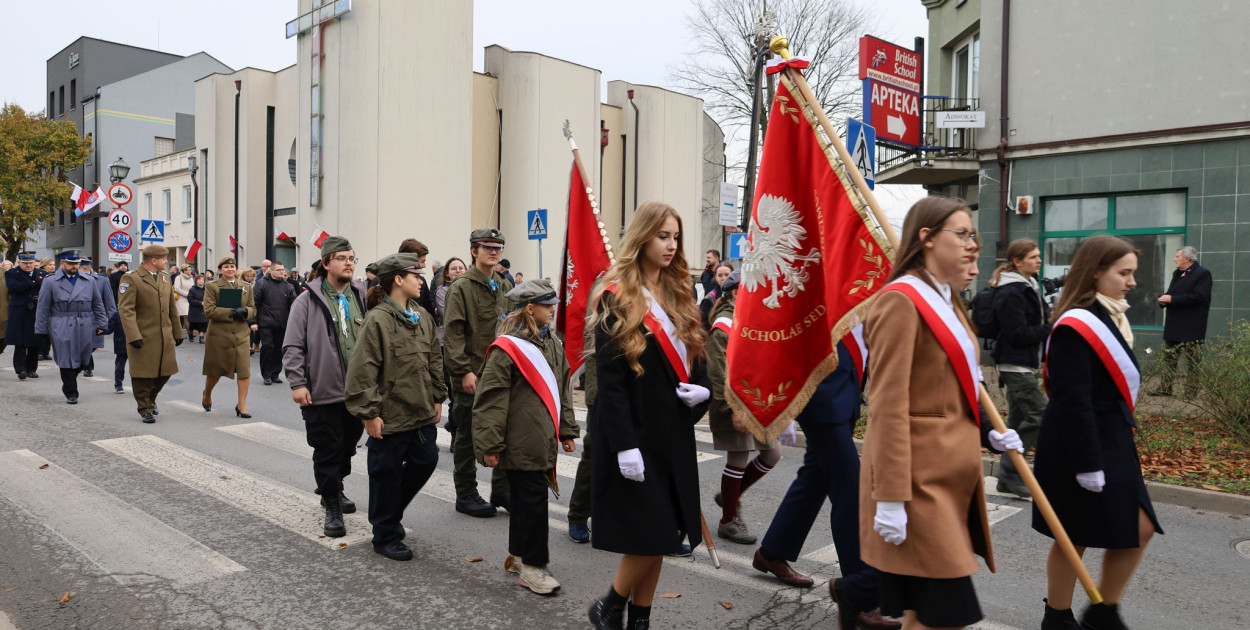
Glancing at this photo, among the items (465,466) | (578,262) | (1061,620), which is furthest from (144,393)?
(1061,620)

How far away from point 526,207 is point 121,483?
24363mm

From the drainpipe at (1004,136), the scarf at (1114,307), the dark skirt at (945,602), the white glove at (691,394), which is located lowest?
the dark skirt at (945,602)

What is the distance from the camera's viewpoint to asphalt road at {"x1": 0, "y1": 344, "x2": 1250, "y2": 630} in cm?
442

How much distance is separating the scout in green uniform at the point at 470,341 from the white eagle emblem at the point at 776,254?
100 inches

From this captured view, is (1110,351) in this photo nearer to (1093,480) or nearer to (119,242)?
(1093,480)

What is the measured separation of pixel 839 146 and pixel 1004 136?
46.0ft

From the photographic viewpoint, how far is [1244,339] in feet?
26.4

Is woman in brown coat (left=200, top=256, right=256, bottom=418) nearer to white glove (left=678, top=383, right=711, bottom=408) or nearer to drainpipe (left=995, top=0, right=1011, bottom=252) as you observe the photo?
white glove (left=678, top=383, right=711, bottom=408)

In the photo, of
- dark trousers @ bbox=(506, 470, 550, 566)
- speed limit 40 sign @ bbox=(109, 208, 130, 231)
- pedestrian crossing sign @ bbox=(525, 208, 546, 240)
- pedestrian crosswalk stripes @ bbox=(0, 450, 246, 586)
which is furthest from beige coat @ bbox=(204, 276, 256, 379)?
speed limit 40 sign @ bbox=(109, 208, 130, 231)

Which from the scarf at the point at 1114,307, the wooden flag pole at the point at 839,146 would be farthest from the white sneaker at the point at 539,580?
the scarf at the point at 1114,307

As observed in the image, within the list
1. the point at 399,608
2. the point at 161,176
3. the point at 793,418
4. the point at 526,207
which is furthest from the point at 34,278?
the point at 161,176

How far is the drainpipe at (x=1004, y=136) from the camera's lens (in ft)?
53.5

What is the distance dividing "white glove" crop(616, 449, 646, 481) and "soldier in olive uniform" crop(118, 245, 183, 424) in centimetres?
841

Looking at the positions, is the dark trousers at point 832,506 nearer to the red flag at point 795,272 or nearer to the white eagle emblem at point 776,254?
the red flag at point 795,272
